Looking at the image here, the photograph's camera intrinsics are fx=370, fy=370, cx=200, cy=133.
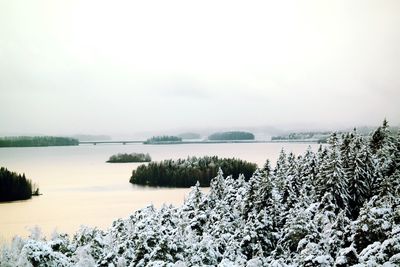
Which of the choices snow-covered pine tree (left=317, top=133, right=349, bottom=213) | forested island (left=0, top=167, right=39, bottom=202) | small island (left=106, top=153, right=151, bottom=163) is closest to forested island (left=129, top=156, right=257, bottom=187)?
forested island (left=0, top=167, right=39, bottom=202)

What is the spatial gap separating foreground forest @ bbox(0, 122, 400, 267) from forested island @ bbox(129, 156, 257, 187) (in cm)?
4574

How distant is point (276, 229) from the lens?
47.7 feet

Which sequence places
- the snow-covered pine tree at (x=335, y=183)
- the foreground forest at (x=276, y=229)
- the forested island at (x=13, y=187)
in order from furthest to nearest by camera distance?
the forested island at (x=13, y=187)
the snow-covered pine tree at (x=335, y=183)
the foreground forest at (x=276, y=229)

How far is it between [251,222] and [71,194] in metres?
36.5

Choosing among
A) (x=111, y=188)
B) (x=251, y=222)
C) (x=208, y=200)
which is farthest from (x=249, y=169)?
(x=251, y=222)

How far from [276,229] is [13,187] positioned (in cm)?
2937

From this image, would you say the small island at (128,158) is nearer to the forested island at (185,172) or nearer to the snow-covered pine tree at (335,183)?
the forested island at (185,172)

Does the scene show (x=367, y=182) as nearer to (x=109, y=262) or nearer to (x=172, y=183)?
(x=109, y=262)

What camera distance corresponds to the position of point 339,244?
895 cm

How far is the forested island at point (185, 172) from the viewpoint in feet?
226

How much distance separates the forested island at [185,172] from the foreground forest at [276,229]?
4574cm

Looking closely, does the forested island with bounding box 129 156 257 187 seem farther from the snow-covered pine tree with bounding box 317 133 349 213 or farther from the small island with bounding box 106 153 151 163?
the snow-covered pine tree with bounding box 317 133 349 213

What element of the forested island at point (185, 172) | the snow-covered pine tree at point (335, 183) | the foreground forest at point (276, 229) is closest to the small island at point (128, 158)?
the forested island at point (185, 172)

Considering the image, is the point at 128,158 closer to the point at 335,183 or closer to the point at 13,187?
the point at 13,187
